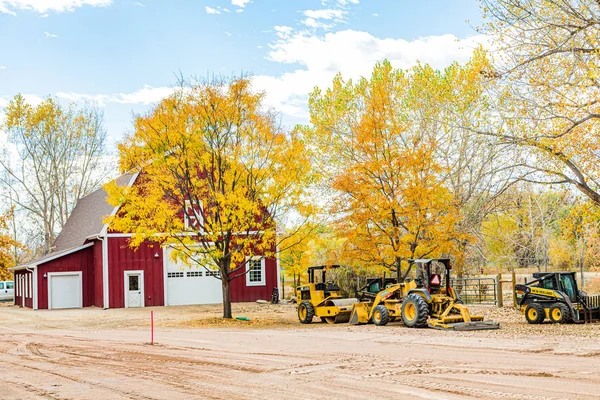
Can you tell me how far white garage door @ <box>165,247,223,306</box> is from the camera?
3603 cm

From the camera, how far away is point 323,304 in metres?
22.1

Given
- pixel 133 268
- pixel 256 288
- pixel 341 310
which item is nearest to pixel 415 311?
pixel 341 310

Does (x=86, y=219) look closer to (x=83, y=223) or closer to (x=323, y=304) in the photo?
(x=83, y=223)

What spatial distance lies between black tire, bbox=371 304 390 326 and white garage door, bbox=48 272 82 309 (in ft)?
72.8

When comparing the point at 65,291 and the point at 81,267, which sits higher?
the point at 81,267

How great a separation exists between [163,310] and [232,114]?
13.0 meters

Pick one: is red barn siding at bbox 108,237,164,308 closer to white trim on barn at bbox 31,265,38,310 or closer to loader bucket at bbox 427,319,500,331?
white trim on barn at bbox 31,265,38,310

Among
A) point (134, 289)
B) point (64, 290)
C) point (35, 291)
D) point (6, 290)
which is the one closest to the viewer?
point (134, 289)

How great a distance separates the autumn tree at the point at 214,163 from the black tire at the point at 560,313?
8686 mm

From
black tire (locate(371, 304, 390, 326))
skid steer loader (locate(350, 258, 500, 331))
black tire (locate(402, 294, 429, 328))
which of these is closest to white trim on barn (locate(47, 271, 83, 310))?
skid steer loader (locate(350, 258, 500, 331))

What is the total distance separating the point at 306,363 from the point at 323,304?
32.6 ft

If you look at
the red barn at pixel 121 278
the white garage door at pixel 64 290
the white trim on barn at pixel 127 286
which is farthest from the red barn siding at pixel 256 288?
the white garage door at pixel 64 290

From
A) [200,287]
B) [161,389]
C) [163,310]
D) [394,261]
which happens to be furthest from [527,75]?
[200,287]

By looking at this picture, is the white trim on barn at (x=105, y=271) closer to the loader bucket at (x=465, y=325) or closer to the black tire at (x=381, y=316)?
the black tire at (x=381, y=316)
